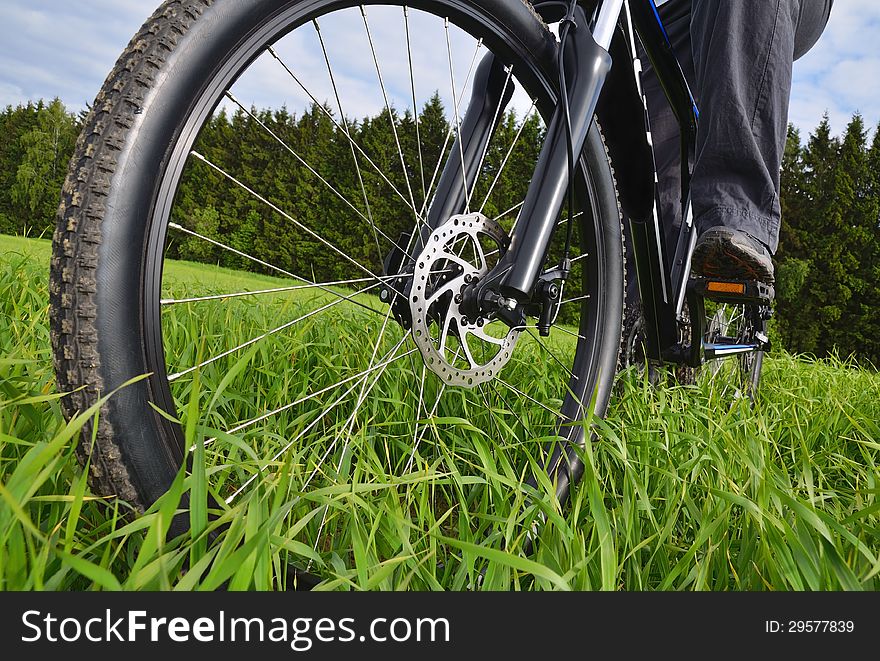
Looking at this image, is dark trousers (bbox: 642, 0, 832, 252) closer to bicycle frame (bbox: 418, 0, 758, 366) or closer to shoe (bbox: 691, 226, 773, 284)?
shoe (bbox: 691, 226, 773, 284)

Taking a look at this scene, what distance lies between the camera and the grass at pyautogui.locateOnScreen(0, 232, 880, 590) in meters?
0.55

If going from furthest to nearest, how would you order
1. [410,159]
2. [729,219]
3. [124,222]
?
[410,159]
[729,219]
[124,222]

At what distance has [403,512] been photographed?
805 millimetres

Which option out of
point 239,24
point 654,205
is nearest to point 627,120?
point 654,205

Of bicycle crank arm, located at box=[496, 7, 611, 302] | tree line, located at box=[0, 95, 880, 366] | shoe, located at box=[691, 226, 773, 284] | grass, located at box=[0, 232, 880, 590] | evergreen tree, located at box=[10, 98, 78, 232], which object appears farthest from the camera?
evergreen tree, located at box=[10, 98, 78, 232]

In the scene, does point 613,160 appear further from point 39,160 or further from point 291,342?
point 39,160

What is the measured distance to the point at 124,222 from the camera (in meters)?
0.58

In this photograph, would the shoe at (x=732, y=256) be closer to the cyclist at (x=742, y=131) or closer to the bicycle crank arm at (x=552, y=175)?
the cyclist at (x=742, y=131)

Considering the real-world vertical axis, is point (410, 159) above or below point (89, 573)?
above

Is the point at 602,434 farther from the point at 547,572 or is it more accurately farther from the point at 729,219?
the point at 547,572

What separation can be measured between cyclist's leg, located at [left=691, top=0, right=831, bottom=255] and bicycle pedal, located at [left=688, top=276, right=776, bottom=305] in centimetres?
10

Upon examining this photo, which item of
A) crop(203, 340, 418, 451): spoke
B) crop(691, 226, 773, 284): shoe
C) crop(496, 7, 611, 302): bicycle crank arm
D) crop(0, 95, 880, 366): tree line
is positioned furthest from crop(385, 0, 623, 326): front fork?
crop(0, 95, 880, 366): tree line

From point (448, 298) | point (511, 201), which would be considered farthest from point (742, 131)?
point (511, 201)
